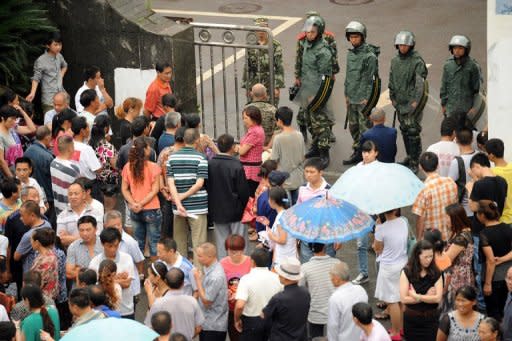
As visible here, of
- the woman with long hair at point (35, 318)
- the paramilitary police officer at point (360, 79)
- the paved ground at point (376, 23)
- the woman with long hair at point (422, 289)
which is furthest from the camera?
the paved ground at point (376, 23)

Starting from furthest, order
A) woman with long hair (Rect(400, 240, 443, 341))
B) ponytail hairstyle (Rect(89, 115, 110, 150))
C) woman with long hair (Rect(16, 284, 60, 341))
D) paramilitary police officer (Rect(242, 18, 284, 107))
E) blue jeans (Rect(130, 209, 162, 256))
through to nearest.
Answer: paramilitary police officer (Rect(242, 18, 284, 107)) < ponytail hairstyle (Rect(89, 115, 110, 150)) < blue jeans (Rect(130, 209, 162, 256)) < woman with long hair (Rect(400, 240, 443, 341)) < woman with long hair (Rect(16, 284, 60, 341))

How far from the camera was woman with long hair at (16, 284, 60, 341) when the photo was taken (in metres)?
11.4

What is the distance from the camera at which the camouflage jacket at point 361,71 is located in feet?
58.6

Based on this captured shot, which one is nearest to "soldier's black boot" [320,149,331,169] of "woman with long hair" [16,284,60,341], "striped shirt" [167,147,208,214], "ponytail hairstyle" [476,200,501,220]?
"striped shirt" [167,147,208,214]

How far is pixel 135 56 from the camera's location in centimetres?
1872

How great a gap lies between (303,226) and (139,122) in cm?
335

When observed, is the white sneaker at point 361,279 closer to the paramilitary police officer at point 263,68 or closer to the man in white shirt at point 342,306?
the man in white shirt at point 342,306

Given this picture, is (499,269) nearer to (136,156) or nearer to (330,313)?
(330,313)

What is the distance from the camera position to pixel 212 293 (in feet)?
40.3

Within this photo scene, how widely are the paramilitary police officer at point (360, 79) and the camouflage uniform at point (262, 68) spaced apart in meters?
1.15

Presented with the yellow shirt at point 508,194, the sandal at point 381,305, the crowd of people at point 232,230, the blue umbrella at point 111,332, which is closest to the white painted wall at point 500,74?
the crowd of people at point 232,230

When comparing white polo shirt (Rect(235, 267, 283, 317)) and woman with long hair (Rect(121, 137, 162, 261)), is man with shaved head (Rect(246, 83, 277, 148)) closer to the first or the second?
woman with long hair (Rect(121, 137, 162, 261))

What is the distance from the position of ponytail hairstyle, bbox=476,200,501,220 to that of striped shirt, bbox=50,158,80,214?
4.77 m

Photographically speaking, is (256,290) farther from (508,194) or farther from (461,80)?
(461,80)
